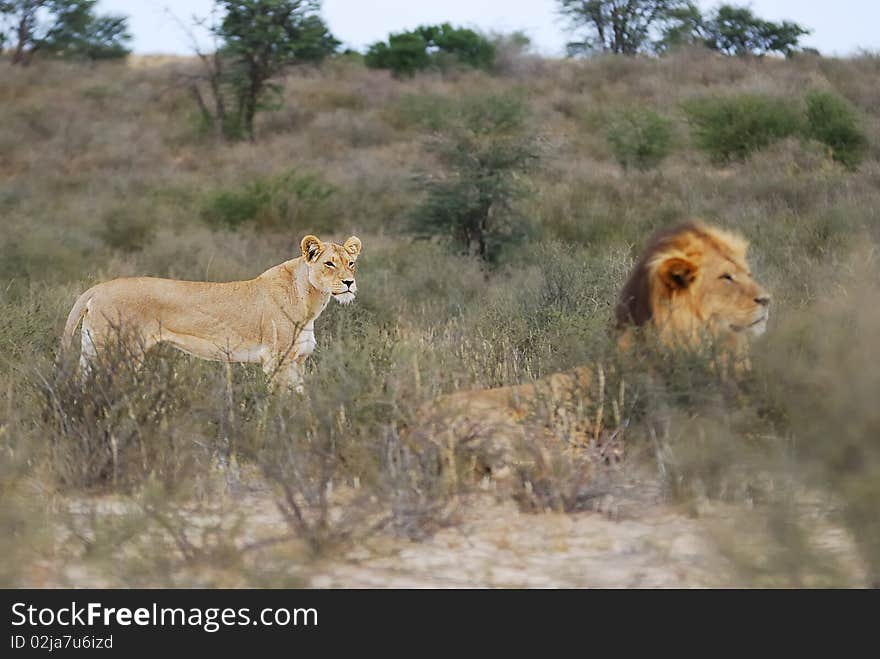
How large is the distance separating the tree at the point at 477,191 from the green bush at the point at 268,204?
156 inches

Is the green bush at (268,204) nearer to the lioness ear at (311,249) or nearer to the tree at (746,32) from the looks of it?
the lioness ear at (311,249)

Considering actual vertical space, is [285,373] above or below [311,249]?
below

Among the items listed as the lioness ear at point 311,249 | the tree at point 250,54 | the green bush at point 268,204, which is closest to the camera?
the lioness ear at point 311,249

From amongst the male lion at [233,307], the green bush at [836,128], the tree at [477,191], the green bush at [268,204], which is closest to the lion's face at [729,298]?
the male lion at [233,307]

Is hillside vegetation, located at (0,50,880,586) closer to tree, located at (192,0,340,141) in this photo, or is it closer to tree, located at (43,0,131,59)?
tree, located at (192,0,340,141)

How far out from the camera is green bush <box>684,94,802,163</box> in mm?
25766

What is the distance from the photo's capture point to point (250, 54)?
34625 mm

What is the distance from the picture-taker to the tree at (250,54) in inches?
1357

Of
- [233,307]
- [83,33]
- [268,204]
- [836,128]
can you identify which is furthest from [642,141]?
[83,33]

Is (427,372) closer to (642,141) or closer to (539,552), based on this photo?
(539,552)

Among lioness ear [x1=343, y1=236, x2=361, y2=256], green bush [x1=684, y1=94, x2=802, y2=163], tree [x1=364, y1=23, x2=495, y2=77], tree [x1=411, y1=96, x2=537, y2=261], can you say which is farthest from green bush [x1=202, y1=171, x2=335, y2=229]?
tree [x1=364, y1=23, x2=495, y2=77]

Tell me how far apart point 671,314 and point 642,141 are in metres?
21.9

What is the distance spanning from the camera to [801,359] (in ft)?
15.2
